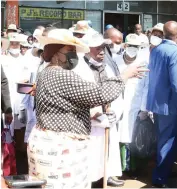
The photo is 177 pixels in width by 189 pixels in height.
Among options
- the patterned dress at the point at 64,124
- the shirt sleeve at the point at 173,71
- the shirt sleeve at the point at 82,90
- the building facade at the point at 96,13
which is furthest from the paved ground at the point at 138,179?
the building facade at the point at 96,13

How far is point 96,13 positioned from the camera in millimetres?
14445

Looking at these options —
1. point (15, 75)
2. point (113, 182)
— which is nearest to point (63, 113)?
point (113, 182)

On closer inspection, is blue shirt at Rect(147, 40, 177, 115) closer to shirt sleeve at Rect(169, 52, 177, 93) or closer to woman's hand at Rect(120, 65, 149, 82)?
shirt sleeve at Rect(169, 52, 177, 93)

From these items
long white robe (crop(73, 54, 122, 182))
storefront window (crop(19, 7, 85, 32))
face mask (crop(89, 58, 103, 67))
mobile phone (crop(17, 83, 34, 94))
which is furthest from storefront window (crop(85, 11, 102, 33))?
mobile phone (crop(17, 83, 34, 94))

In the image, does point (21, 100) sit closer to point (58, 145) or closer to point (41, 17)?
point (58, 145)

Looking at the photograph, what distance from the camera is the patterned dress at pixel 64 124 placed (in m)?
2.89

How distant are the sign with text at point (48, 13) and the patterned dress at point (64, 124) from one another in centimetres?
1062

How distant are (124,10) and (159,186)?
10.8 metres

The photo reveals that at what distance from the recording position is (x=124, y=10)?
48.9ft

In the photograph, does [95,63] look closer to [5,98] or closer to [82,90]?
[5,98]

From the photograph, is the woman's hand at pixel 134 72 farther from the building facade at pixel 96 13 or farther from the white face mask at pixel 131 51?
the building facade at pixel 96 13

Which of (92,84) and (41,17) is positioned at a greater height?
(41,17)

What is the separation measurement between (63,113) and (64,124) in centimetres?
8

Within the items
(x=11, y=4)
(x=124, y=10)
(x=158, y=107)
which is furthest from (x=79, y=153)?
(x=124, y=10)
